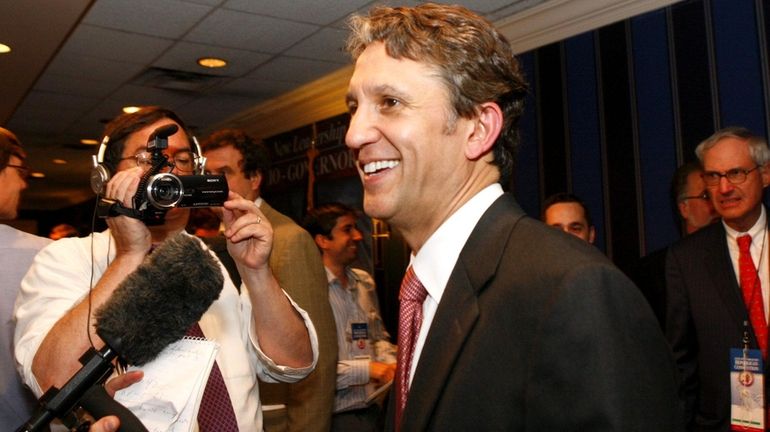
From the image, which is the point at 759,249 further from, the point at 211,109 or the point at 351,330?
the point at 211,109

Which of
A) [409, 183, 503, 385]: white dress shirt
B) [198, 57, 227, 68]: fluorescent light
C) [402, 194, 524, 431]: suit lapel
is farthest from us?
[198, 57, 227, 68]: fluorescent light

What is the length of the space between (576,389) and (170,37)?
14.6 feet

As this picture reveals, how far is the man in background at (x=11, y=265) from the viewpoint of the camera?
2221mm

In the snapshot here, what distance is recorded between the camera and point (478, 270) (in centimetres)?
110

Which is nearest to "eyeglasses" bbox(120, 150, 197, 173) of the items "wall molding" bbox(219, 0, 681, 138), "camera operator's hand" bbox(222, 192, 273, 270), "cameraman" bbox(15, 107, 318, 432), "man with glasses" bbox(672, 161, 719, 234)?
"cameraman" bbox(15, 107, 318, 432)

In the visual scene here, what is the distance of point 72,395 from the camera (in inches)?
40.2

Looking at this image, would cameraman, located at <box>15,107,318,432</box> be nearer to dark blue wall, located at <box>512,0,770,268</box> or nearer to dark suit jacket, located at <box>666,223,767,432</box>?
dark suit jacket, located at <box>666,223,767,432</box>

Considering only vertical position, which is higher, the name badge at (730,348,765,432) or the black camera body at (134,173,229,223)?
the black camera body at (134,173,229,223)

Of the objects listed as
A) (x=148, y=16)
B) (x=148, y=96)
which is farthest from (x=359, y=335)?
(x=148, y=96)

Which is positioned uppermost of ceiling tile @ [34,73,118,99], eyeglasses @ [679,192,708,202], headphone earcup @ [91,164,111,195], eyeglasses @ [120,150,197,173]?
ceiling tile @ [34,73,118,99]

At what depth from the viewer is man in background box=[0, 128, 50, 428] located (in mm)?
A: 2221

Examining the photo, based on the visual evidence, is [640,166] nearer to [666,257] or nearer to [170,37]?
[666,257]

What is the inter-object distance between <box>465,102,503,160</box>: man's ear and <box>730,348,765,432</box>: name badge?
184 cm

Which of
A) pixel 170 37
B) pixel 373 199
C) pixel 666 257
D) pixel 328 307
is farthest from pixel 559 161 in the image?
pixel 373 199
